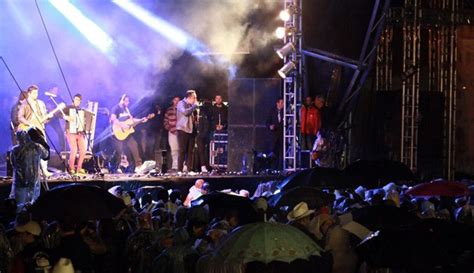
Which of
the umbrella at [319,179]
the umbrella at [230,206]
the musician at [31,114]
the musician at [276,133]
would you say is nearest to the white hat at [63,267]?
the umbrella at [230,206]

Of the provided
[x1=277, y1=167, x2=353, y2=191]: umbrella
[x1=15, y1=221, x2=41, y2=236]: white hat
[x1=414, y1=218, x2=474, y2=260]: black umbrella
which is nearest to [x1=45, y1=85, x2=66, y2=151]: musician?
[x1=277, y1=167, x2=353, y2=191]: umbrella

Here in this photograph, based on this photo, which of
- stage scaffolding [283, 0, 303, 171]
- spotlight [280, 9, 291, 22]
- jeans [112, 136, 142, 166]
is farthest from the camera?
jeans [112, 136, 142, 166]

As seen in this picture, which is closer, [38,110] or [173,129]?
[38,110]

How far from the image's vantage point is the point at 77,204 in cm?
975

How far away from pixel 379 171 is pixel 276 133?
939 cm

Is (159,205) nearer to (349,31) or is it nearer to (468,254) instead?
(468,254)

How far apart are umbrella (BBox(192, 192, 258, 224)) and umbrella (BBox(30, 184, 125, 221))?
116 centimetres

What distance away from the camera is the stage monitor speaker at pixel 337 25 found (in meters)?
23.3

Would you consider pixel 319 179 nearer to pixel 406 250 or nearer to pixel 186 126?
pixel 406 250

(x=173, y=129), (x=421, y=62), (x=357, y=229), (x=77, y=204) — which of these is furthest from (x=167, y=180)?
(x=357, y=229)

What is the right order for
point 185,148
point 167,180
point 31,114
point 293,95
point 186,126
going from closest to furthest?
point 31,114 < point 167,180 < point 293,95 < point 186,126 < point 185,148

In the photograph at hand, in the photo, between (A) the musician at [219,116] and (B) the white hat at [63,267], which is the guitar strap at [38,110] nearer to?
(A) the musician at [219,116]

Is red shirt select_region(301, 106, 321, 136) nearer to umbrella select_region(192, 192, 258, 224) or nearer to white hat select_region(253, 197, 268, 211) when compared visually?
white hat select_region(253, 197, 268, 211)

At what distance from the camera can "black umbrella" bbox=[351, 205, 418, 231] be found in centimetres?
962
